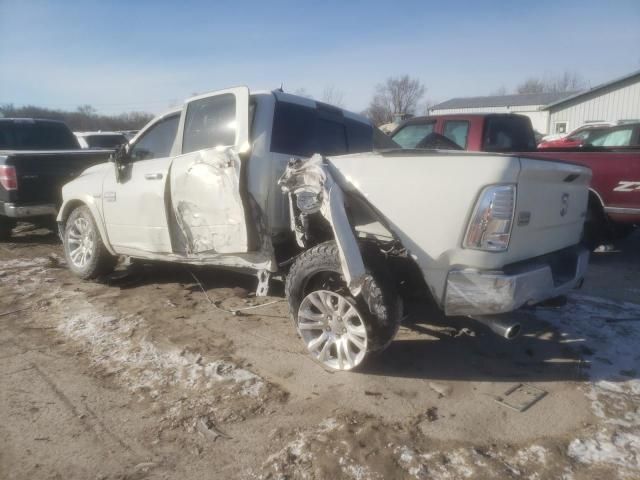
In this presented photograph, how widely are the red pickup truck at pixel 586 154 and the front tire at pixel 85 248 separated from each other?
3.71 metres

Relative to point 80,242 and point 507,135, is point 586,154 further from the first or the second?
point 80,242

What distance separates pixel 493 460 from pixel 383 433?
56cm

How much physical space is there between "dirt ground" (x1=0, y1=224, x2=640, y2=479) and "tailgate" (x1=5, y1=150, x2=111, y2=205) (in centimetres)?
261

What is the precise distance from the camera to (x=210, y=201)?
3830 mm

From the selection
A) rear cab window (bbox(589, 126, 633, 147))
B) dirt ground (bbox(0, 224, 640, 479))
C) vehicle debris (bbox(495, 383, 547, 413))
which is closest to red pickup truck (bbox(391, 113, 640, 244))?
dirt ground (bbox(0, 224, 640, 479))

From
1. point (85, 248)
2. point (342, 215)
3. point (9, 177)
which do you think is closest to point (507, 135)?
point (342, 215)

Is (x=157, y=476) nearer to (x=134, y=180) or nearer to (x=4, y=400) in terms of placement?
(x=4, y=400)

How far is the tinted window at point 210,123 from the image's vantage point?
3812 millimetres

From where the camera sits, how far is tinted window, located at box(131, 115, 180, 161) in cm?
446

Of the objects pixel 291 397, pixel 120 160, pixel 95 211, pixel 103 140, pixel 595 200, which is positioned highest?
pixel 103 140

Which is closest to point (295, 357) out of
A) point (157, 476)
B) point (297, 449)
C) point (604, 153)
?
point (297, 449)

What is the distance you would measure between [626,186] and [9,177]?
8023 mm

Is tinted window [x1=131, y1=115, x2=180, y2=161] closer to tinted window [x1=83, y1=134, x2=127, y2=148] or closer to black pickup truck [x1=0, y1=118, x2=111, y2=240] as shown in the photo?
black pickup truck [x1=0, y1=118, x2=111, y2=240]

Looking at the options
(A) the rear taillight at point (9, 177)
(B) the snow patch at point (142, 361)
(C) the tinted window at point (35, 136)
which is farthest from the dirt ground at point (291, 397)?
(C) the tinted window at point (35, 136)
